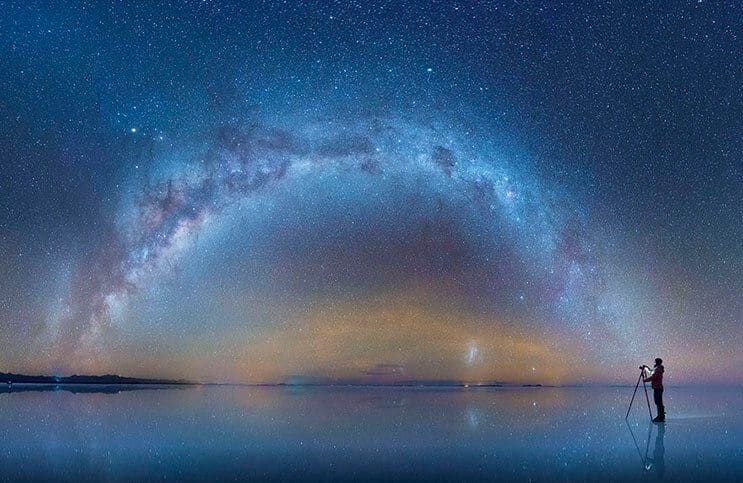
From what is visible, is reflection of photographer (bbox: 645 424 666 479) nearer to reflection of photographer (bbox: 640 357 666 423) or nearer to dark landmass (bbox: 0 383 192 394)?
reflection of photographer (bbox: 640 357 666 423)

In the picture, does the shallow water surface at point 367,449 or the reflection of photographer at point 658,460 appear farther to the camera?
the reflection of photographer at point 658,460

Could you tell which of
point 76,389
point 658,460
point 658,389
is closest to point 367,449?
point 658,460

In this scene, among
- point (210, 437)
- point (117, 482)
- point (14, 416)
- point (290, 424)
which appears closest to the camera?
point (117, 482)

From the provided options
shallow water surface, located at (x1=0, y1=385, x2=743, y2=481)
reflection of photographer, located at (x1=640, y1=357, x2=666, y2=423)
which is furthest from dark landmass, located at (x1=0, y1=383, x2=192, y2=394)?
reflection of photographer, located at (x1=640, y1=357, x2=666, y2=423)

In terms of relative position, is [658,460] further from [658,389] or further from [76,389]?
[76,389]

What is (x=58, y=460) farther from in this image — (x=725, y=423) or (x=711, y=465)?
(x=725, y=423)

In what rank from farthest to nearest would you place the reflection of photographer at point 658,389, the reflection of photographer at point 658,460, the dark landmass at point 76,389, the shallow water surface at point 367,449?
the dark landmass at point 76,389 → the reflection of photographer at point 658,389 → the reflection of photographer at point 658,460 → the shallow water surface at point 367,449

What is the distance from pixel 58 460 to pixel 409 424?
8451 millimetres

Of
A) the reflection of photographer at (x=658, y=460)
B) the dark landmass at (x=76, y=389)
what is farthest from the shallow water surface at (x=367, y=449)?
the dark landmass at (x=76, y=389)

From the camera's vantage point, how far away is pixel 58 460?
9547 mm

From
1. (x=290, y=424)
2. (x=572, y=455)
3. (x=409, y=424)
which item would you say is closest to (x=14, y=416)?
(x=290, y=424)

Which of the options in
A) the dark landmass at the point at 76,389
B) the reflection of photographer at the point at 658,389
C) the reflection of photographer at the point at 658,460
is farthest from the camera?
the dark landmass at the point at 76,389

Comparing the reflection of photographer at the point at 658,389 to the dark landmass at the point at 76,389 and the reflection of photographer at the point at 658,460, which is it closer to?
the reflection of photographer at the point at 658,460

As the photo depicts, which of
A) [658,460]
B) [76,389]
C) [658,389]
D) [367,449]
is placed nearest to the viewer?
[658,460]
